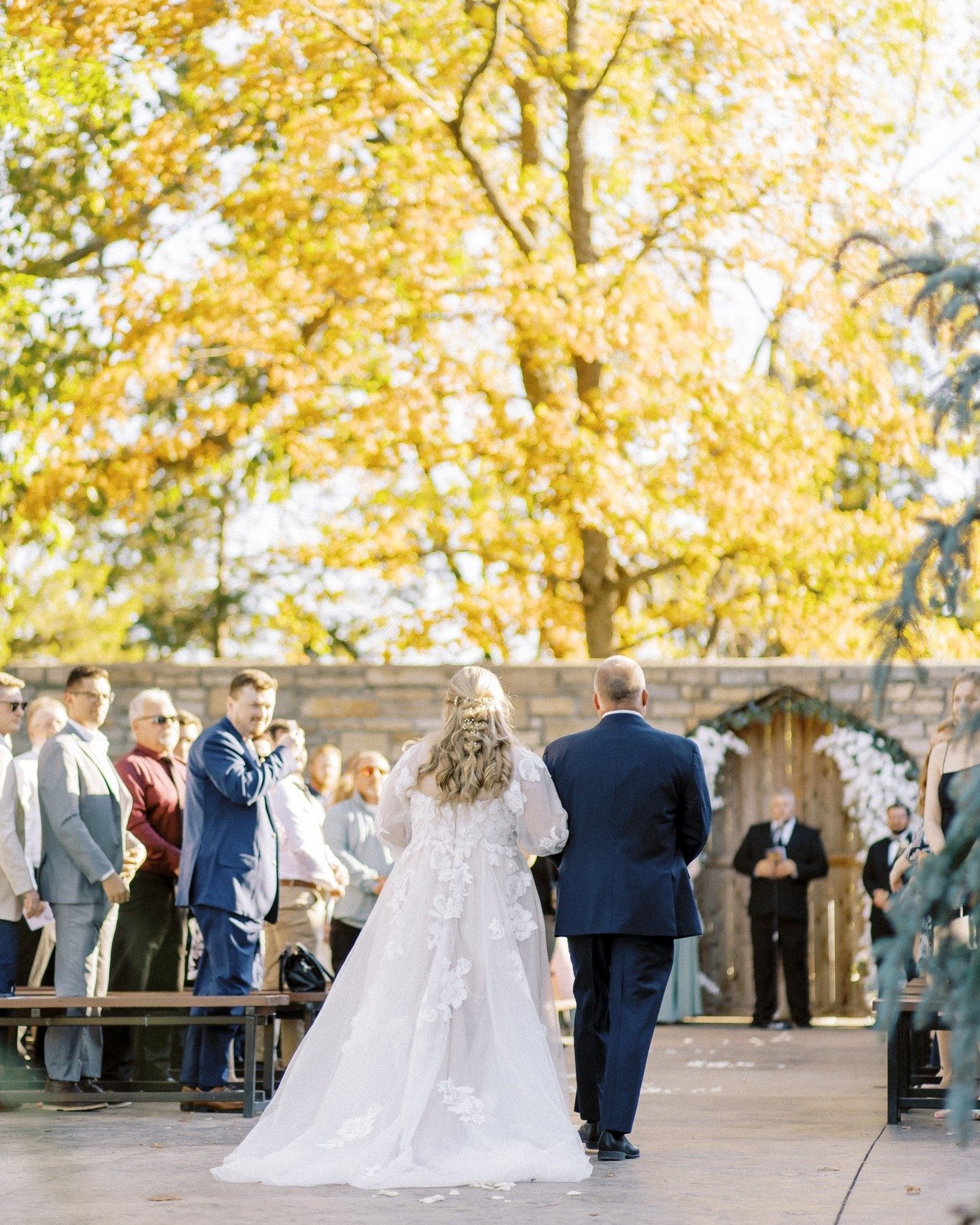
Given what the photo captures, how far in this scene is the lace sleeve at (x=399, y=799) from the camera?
679cm

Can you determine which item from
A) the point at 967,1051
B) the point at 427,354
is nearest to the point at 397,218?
the point at 427,354

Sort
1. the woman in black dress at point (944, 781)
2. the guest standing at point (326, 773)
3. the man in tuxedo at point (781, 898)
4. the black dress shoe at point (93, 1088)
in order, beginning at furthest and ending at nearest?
the man in tuxedo at point (781, 898) < the guest standing at point (326, 773) < the black dress shoe at point (93, 1088) < the woman in black dress at point (944, 781)

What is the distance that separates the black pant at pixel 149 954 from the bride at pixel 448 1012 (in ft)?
8.54

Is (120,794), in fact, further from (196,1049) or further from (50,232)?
(50,232)

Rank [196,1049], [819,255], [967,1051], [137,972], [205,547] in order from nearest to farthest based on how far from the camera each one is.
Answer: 1. [967,1051]
2. [196,1049]
3. [137,972]
4. [819,255]
5. [205,547]

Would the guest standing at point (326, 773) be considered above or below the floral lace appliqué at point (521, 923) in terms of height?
above

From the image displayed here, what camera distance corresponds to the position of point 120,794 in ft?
28.5

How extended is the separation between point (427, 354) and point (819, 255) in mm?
3866

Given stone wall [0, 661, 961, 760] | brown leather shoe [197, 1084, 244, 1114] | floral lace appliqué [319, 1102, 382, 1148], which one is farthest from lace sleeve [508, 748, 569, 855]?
stone wall [0, 661, 961, 760]

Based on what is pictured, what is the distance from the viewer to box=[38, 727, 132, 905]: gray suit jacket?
821cm

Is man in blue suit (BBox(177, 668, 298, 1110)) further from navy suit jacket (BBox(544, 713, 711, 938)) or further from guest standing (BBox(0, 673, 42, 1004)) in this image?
navy suit jacket (BBox(544, 713, 711, 938))


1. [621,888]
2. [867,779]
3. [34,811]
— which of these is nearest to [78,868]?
[34,811]

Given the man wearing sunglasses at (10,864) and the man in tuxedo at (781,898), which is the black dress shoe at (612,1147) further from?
the man in tuxedo at (781,898)

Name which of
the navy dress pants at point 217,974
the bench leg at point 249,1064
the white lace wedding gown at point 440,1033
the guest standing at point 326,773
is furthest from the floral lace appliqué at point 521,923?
the guest standing at point 326,773
